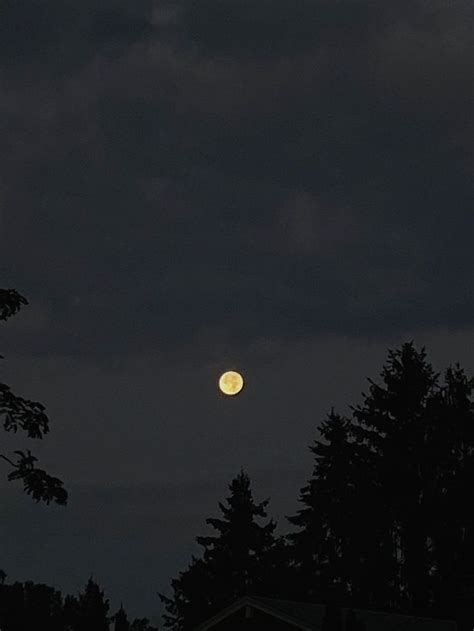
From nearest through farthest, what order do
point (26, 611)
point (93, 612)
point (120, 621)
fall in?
point (93, 612) → point (120, 621) → point (26, 611)

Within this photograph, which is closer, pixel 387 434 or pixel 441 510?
pixel 441 510

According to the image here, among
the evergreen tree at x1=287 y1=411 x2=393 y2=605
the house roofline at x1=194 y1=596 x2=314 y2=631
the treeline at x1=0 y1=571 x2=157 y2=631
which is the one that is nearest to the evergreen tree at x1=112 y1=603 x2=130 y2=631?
the treeline at x1=0 y1=571 x2=157 y2=631

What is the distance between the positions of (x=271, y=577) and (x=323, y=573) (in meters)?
4.97

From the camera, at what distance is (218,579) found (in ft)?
247

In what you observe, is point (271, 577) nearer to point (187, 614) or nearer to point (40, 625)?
point (187, 614)

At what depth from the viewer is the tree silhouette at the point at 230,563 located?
7450 centimetres

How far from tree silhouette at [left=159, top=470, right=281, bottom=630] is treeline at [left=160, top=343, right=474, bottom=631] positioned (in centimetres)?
7

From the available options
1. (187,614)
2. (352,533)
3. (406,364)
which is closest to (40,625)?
(187,614)

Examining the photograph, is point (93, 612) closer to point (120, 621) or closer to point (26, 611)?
point (120, 621)

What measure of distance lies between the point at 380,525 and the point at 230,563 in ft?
32.3

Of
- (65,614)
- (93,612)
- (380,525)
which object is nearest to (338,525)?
(380,525)

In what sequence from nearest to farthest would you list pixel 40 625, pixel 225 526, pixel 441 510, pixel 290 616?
pixel 290 616, pixel 441 510, pixel 225 526, pixel 40 625

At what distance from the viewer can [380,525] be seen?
74.9m

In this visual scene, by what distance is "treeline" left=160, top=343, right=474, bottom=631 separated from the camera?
72.6 metres
